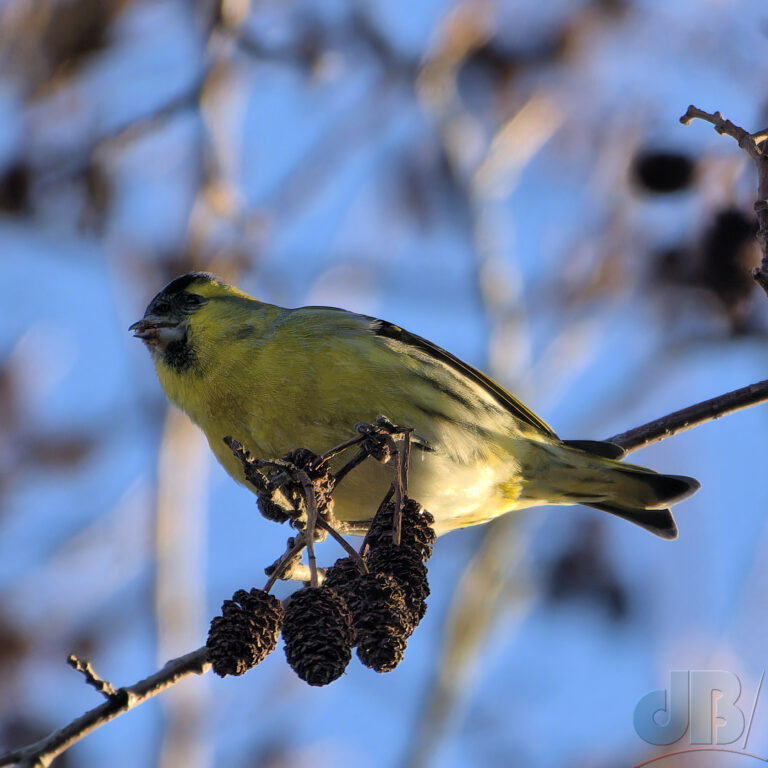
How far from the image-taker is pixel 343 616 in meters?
2.06

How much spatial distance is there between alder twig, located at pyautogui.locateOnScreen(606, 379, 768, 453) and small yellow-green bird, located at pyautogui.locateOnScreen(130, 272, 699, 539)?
0.42ft

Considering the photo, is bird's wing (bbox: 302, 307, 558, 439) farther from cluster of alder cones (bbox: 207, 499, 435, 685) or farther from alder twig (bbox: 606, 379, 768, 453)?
cluster of alder cones (bbox: 207, 499, 435, 685)

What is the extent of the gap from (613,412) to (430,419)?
5.07 metres

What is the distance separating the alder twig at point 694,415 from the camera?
3098 millimetres

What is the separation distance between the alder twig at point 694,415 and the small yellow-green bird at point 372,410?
128mm

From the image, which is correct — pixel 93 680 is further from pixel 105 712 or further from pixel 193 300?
pixel 193 300

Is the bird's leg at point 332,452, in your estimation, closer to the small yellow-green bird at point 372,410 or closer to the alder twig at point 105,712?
the alder twig at point 105,712

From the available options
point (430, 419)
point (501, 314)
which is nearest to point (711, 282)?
point (430, 419)

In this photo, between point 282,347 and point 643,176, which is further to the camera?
point 643,176

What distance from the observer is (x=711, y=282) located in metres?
4.18

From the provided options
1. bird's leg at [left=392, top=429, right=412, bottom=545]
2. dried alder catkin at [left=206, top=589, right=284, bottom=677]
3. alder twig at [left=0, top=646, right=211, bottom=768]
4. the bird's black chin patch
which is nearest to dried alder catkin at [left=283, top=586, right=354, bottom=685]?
dried alder catkin at [left=206, top=589, right=284, bottom=677]

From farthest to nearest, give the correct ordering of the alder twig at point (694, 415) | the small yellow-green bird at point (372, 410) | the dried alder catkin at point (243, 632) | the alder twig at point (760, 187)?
the small yellow-green bird at point (372, 410), the alder twig at point (694, 415), the alder twig at point (760, 187), the dried alder catkin at point (243, 632)

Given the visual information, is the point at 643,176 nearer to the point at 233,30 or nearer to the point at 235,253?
the point at 233,30

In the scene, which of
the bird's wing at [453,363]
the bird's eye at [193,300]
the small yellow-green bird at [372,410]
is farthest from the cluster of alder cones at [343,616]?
the bird's eye at [193,300]
